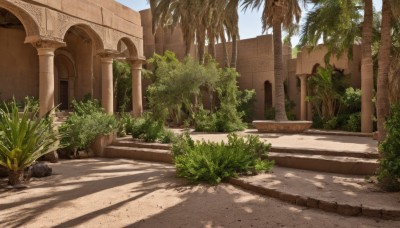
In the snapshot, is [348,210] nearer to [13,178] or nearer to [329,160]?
[329,160]

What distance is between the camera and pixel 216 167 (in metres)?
6.15

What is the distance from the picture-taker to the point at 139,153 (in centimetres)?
947

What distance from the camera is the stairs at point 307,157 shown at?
662 centimetres

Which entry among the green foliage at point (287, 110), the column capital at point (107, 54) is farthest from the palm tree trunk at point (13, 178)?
the green foliage at point (287, 110)

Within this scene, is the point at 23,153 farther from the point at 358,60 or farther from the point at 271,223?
the point at 358,60

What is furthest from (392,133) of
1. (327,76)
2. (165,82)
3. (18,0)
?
(327,76)

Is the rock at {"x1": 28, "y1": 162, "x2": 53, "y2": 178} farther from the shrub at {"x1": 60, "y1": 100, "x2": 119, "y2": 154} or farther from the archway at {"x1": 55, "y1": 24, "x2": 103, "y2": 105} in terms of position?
the archway at {"x1": 55, "y1": 24, "x2": 103, "y2": 105}

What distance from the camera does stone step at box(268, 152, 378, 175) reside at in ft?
21.5

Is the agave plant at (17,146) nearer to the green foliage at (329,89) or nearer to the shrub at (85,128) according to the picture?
the shrub at (85,128)

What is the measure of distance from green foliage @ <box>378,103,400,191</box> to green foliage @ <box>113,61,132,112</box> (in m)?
18.1

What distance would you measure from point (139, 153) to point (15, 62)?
11.4m

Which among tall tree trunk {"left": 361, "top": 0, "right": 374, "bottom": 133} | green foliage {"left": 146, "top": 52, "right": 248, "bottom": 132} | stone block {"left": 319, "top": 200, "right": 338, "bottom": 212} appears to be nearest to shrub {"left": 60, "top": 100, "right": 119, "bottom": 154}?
green foliage {"left": 146, "top": 52, "right": 248, "bottom": 132}

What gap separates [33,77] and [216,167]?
1525cm

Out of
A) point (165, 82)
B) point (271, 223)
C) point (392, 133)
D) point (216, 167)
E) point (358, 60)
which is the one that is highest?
point (358, 60)
